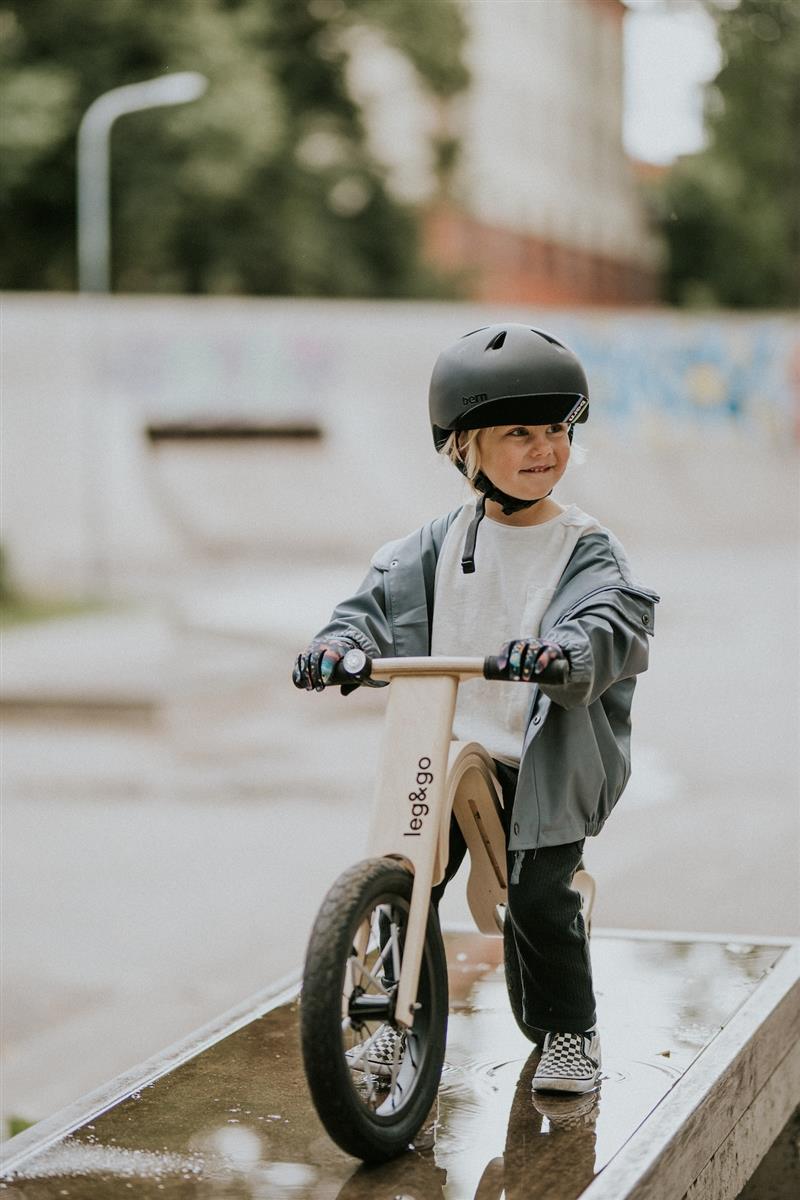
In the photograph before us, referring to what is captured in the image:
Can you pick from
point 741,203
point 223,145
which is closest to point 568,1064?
point 223,145

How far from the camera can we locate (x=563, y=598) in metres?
3.02

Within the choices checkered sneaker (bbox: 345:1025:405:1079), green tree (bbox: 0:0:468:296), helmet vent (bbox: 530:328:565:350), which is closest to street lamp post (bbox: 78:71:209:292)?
green tree (bbox: 0:0:468:296)

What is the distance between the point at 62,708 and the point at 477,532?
910 centimetres

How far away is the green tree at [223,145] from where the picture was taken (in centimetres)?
3192

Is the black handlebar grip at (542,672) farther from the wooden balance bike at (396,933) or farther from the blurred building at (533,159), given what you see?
the blurred building at (533,159)

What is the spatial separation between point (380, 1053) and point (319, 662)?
0.72 metres

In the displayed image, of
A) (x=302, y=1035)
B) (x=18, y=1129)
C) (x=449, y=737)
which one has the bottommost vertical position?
(x=18, y=1129)

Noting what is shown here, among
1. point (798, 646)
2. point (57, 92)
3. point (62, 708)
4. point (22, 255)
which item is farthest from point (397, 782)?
point (22, 255)

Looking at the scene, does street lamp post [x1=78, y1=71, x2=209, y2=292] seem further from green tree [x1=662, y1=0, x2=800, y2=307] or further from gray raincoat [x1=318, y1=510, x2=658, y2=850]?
gray raincoat [x1=318, y1=510, x2=658, y2=850]

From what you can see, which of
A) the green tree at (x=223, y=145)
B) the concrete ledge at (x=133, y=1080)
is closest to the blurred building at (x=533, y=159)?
the green tree at (x=223, y=145)

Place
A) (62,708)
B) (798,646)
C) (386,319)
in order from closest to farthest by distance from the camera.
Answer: (62,708), (798,646), (386,319)

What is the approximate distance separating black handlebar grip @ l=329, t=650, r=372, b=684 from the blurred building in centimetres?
3679

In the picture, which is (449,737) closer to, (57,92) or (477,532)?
(477,532)

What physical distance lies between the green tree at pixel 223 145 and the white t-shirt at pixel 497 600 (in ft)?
99.2
